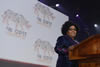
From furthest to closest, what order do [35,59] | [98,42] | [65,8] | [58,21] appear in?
[65,8]
[58,21]
[35,59]
[98,42]

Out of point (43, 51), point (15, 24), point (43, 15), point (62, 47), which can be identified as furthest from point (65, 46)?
point (43, 15)

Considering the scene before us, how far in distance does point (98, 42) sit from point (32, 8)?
5.99 ft

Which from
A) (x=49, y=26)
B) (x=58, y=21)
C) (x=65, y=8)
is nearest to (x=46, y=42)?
(x=49, y=26)

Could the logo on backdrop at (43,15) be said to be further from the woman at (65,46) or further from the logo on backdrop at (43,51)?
the woman at (65,46)

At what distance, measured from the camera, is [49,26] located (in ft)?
10.5

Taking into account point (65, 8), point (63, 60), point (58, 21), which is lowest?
point (63, 60)

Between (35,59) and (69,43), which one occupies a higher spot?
(69,43)

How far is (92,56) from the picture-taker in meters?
1.25

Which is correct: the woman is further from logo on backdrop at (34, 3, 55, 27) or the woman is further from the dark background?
the dark background

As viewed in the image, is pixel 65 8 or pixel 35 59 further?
pixel 65 8

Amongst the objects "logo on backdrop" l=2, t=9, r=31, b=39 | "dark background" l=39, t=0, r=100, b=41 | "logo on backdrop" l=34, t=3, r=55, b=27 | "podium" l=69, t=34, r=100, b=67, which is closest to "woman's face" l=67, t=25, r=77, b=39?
A: "podium" l=69, t=34, r=100, b=67

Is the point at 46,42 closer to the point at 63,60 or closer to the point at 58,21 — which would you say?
the point at 58,21

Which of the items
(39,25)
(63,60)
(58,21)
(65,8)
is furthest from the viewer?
(65,8)

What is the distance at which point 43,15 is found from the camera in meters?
3.10
